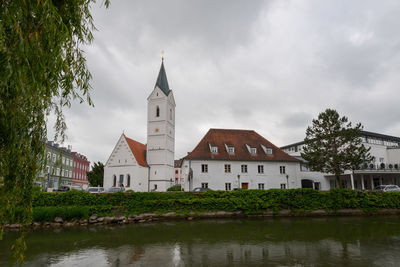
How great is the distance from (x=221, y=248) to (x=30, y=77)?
35.4 feet

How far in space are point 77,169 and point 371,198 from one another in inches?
2655

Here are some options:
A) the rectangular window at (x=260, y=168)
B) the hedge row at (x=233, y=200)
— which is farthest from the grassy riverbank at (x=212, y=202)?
the rectangular window at (x=260, y=168)

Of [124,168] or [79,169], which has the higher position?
[79,169]

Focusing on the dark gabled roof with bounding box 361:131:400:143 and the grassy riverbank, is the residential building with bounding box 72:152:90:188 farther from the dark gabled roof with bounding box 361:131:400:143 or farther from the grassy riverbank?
the dark gabled roof with bounding box 361:131:400:143

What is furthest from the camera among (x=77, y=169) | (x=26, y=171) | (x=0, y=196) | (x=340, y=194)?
(x=77, y=169)

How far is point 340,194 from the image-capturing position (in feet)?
84.2

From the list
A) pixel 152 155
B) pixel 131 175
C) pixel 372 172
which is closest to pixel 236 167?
pixel 152 155

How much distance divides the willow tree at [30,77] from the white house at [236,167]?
92.4ft

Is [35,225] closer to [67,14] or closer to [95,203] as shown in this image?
[95,203]

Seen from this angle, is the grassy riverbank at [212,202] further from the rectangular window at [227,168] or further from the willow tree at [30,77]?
the willow tree at [30,77]

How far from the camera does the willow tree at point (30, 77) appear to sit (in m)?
4.05

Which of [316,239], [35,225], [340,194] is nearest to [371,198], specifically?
[340,194]

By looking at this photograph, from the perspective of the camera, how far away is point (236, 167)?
35.5 m

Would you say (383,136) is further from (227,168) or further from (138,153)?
(138,153)
